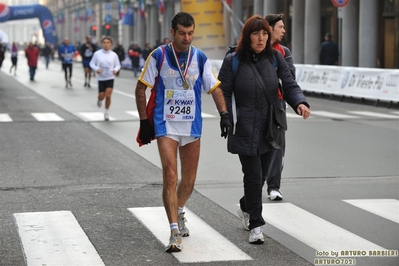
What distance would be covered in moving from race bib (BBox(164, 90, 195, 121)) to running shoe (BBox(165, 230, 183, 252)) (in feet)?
2.97

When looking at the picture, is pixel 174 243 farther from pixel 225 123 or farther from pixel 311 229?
pixel 311 229

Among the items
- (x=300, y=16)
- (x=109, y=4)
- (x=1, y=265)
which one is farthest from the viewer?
(x=109, y=4)

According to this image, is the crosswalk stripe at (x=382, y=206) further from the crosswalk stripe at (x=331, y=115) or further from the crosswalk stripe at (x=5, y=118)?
the crosswalk stripe at (x=5, y=118)

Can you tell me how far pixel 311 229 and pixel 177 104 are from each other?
5.46 ft

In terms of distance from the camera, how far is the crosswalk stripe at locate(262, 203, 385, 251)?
702 centimetres

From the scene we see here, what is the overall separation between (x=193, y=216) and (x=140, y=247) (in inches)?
55.9

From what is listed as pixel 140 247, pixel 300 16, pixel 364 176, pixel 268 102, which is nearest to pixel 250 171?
pixel 268 102

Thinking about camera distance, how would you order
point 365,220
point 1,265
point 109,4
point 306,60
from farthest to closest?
point 109,4, point 306,60, point 365,220, point 1,265

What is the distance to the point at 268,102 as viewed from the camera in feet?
23.9

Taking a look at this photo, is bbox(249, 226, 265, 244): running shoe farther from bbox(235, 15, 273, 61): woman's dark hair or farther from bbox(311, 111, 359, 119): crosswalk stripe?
bbox(311, 111, 359, 119): crosswalk stripe

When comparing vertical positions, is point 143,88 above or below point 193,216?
above

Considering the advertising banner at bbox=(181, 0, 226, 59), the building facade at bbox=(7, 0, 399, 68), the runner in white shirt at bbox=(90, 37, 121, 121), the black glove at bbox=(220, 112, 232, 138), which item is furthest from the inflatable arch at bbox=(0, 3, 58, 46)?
the black glove at bbox=(220, 112, 232, 138)

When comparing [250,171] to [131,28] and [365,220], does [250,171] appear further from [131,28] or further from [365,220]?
[131,28]

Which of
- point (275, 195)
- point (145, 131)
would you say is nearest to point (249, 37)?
point (145, 131)
